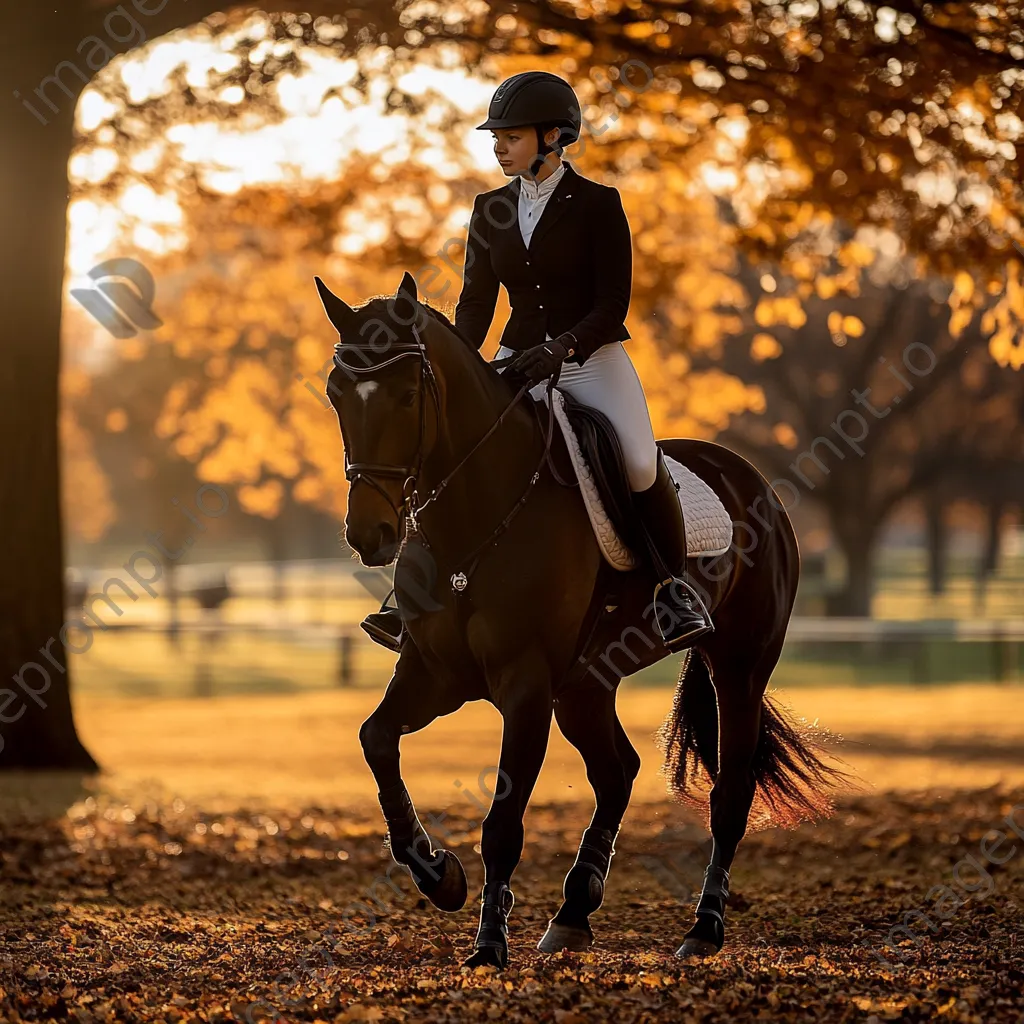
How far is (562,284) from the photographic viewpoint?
6469mm

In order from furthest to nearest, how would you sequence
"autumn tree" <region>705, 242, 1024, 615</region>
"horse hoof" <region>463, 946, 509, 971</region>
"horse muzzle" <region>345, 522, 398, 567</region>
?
"autumn tree" <region>705, 242, 1024, 615</region>, "horse hoof" <region>463, 946, 509, 971</region>, "horse muzzle" <region>345, 522, 398, 567</region>

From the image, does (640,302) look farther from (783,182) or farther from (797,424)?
(797,424)

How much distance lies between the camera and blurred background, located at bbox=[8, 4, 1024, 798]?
514 inches

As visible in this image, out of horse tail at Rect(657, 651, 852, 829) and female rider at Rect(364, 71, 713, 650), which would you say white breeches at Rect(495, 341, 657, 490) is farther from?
horse tail at Rect(657, 651, 852, 829)

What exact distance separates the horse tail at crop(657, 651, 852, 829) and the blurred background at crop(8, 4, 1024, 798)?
2.50 m

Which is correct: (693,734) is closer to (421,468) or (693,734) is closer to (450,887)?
(450,887)

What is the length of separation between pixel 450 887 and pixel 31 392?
26.5 feet

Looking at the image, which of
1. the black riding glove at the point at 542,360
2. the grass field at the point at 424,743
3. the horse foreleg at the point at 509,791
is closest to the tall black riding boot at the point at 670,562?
the black riding glove at the point at 542,360

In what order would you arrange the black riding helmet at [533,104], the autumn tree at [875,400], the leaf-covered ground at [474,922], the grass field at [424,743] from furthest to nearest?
the autumn tree at [875,400] → the grass field at [424,743] → the black riding helmet at [533,104] → the leaf-covered ground at [474,922]

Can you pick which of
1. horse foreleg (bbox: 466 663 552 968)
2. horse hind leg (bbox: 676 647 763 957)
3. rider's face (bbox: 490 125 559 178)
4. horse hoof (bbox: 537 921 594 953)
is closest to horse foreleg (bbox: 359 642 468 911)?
horse foreleg (bbox: 466 663 552 968)

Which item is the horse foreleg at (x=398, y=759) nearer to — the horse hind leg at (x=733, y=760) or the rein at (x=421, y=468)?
the rein at (x=421, y=468)

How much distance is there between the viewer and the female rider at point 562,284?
6.19 m

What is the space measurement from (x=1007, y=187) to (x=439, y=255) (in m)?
5.61

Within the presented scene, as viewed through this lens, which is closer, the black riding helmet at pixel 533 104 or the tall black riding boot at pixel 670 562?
the black riding helmet at pixel 533 104
